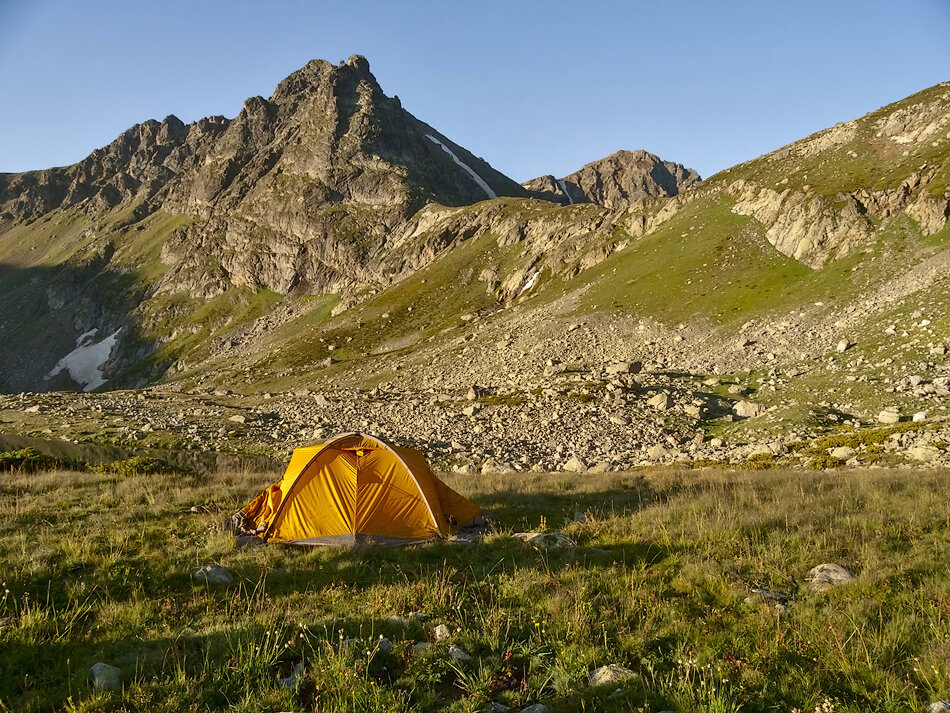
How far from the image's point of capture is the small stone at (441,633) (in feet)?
22.9

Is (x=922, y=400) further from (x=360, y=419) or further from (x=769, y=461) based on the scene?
(x=360, y=419)

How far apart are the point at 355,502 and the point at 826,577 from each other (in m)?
9.31

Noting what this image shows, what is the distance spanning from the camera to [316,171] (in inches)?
5600

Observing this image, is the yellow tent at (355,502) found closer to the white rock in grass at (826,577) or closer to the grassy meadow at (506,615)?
the grassy meadow at (506,615)

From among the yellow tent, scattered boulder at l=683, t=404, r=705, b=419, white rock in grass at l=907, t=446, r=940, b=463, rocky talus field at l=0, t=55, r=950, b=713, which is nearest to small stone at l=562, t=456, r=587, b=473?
rocky talus field at l=0, t=55, r=950, b=713

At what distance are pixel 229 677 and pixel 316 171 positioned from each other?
15190 cm

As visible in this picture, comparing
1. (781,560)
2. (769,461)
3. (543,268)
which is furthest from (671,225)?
(781,560)

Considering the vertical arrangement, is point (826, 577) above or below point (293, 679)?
below

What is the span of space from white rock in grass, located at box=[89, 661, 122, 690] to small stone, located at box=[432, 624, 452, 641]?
12.0ft

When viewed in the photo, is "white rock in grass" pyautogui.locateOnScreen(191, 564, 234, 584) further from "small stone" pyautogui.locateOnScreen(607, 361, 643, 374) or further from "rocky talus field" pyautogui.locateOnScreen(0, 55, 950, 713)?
"small stone" pyautogui.locateOnScreen(607, 361, 643, 374)

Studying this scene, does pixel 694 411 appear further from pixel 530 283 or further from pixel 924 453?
pixel 530 283

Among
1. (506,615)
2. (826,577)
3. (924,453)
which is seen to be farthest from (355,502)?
(924,453)

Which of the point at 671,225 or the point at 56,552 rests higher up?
the point at 671,225

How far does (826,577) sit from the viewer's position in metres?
8.32
